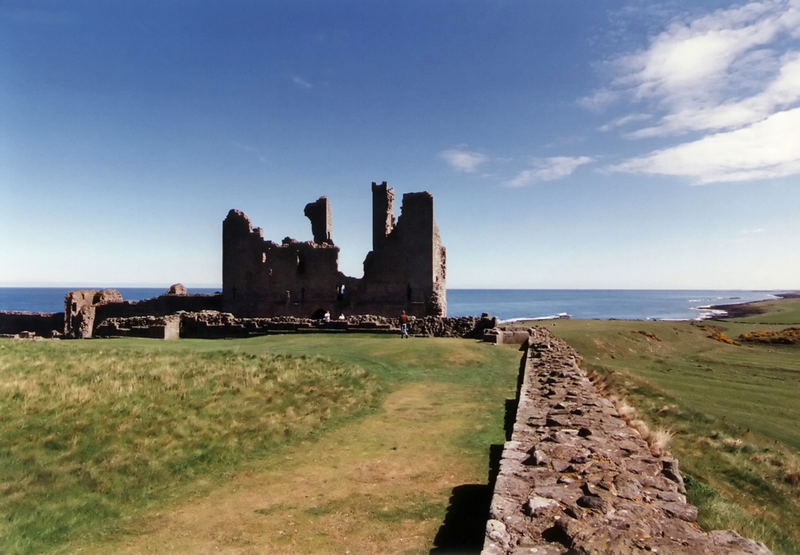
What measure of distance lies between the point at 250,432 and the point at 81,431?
2.87 metres

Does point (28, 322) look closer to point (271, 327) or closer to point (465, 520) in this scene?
point (271, 327)

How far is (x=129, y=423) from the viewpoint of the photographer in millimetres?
9141

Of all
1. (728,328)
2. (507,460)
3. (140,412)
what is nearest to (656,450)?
(507,460)

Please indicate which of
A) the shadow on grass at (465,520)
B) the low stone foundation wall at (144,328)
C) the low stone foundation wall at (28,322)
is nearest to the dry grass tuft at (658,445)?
the shadow on grass at (465,520)

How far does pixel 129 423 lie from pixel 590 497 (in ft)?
27.4

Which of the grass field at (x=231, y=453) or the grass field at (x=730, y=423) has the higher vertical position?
the grass field at (x=231, y=453)

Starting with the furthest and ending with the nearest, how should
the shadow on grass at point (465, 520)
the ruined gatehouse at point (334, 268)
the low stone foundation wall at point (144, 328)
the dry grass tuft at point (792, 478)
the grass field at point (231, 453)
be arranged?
1. the ruined gatehouse at point (334, 268)
2. the low stone foundation wall at point (144, 328)
3. the dry grass tuft at point (792, 478)
4. the grass field at point (231, 453)
5. the shadow on grass at point (465, 520)

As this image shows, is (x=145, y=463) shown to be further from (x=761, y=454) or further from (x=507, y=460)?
(x=761, y=454)

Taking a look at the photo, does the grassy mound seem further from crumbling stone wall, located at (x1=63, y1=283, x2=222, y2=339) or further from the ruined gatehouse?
crumbling stone wall, located at (x1=63, y1=283, x2=222, y2=339)

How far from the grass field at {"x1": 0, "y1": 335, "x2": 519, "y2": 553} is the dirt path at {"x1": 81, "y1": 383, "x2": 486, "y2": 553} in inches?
1.0

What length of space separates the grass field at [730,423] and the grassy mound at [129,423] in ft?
23.1

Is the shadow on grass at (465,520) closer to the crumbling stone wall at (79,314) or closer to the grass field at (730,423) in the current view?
the grass field at (730,423)

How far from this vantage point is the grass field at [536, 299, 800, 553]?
6578 mm

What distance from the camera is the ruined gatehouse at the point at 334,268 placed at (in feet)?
116
